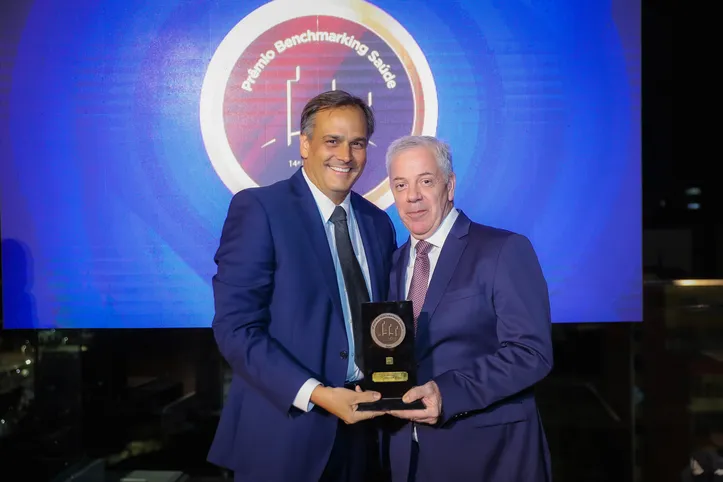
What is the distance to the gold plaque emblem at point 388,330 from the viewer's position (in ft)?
6.09

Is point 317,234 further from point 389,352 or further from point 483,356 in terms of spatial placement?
point 483,356

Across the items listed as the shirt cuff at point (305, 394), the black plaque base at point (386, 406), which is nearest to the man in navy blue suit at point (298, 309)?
the shirt cuff at point (305, 394)

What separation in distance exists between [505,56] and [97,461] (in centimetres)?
273

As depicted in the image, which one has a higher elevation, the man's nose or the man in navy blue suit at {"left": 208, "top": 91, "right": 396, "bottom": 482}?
the man's nose

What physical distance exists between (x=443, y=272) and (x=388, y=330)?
29cm

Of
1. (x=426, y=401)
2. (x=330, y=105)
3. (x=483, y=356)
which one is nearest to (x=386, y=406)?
(x=426, y=401)

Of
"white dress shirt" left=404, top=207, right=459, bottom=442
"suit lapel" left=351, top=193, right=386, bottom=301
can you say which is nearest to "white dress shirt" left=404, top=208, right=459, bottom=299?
"white dress shirt" left=404, top=207, right=459, bottom=442

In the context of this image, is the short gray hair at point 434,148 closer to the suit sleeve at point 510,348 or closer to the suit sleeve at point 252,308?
the suit sleeve at point 510,348

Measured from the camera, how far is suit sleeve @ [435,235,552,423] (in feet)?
6.34

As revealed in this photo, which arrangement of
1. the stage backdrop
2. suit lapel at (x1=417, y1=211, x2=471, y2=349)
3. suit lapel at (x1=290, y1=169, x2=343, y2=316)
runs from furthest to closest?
1. the stage backdrop
2. suit lapel at (x1=290, y1=169, x2=343, y2=316)
3. suit lapel at (x1=417, y1=211, x2=471, y2=349)

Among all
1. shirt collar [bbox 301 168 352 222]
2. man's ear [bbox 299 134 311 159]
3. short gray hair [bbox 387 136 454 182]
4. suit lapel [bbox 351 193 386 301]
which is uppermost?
man's ear [bbox 299 134 311 159]

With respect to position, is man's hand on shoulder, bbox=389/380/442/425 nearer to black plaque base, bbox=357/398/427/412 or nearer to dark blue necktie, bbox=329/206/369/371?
black plaque base, bbox=357/398/427/412

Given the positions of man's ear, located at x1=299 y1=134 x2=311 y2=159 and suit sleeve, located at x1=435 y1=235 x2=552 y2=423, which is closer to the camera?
suit sleeve, located at x1=435 y1=235 x2=552 y2=423

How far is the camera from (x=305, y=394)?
6.58ft
